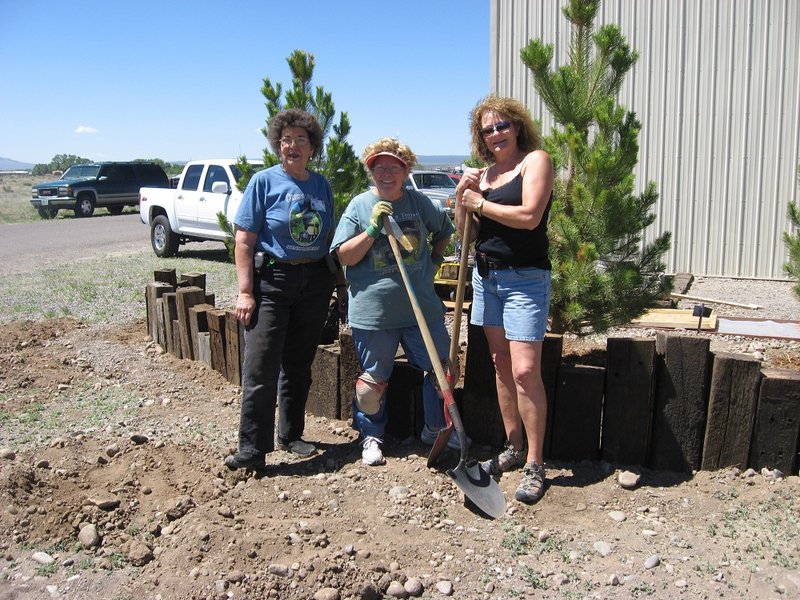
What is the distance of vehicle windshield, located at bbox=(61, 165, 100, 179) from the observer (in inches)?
1017

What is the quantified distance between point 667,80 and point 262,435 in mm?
7990

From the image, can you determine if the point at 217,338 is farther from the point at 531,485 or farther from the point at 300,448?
the point at 531,485

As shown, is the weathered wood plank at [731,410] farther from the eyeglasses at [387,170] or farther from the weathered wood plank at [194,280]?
the weathered wood plank at [194,280]

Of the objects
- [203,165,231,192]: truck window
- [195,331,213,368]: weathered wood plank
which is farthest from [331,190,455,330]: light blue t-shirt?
[203,165,231,192]: truck window

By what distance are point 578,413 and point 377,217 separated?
143 centimetres

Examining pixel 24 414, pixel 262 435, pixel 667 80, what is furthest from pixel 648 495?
pixel 667 80

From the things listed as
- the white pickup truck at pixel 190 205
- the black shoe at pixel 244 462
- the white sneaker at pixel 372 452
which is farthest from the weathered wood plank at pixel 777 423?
the white pickup truck at pixel 190 205

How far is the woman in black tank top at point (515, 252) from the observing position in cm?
332

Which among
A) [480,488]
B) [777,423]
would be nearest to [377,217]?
[480,488]

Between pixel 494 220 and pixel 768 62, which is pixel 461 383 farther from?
pixel 768 62

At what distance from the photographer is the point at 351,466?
3.87m

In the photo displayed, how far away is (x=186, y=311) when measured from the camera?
224 inches

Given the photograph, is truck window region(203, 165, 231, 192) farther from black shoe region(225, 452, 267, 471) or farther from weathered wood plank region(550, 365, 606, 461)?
weathered wood plank region(550, 365, 606, 461)

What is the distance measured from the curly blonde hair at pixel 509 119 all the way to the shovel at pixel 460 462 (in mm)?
585
